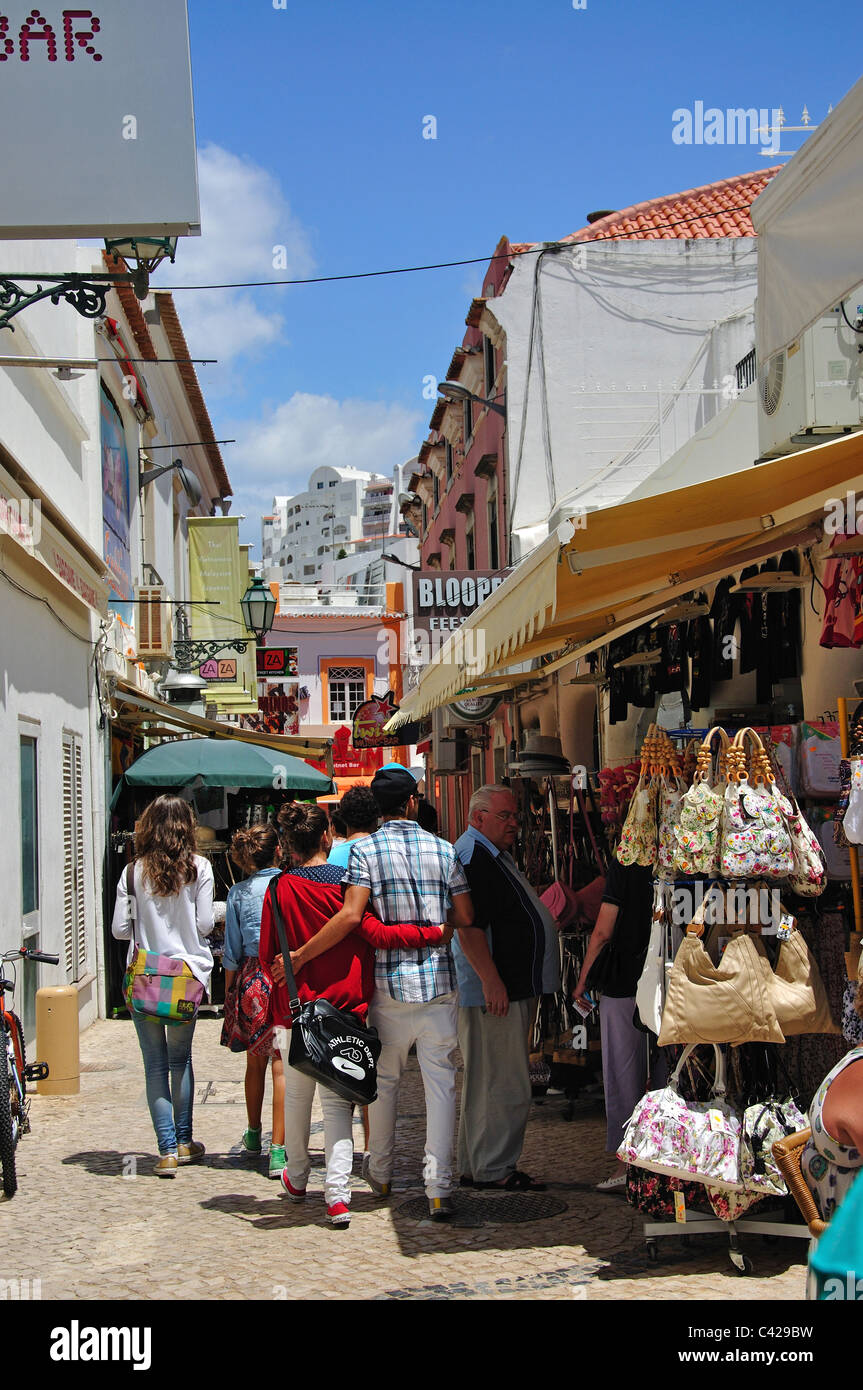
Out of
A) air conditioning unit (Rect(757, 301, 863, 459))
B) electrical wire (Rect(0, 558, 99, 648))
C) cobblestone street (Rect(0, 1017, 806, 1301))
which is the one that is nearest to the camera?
cobblestone street (Rect(0, 1017, 806, 1301))

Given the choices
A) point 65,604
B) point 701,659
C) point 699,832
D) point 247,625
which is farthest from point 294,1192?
point 247,625

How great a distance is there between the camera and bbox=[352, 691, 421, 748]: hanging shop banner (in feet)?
80.9

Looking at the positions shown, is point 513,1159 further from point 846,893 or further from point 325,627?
point 325,627

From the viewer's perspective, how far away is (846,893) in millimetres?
5340

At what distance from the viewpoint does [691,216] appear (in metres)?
20.9

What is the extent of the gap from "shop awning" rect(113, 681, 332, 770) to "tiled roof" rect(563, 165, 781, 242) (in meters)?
9.00

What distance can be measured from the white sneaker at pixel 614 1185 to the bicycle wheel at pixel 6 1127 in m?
2.78

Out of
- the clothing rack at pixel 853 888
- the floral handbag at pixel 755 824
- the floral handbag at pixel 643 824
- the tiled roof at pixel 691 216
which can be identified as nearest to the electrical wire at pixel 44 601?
the floral handbag at pixel 643 824

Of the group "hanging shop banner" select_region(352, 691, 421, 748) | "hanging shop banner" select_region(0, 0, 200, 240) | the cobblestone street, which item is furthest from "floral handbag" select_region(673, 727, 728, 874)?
"hanging shop banner" select_region(352, 691, 421, 748)

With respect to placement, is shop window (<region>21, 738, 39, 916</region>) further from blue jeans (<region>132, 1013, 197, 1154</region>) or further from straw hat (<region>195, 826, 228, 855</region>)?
straw hat (<region>195, 826, 228, 855</region>)

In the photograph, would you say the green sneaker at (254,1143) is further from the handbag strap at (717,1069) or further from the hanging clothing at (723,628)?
the hanging clothing at (723,628)
